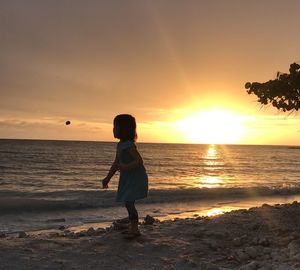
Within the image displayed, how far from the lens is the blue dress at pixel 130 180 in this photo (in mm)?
7445

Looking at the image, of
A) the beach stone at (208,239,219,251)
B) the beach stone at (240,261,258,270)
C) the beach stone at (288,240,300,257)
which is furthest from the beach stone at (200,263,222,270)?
the beach stone at (288,240,300,257)

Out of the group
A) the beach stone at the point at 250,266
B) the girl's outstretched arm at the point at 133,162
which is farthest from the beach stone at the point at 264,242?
the girl's outstretched arm at the point at 133,162

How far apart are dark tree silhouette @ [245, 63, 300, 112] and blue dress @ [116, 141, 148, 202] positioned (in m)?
4.73

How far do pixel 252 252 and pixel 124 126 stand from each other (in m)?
2.83

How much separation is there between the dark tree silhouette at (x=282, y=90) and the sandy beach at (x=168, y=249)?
122 inches

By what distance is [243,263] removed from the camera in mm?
6652

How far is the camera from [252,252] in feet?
22.9

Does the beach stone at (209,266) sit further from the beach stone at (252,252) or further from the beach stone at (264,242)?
the beach stone at (264,242)

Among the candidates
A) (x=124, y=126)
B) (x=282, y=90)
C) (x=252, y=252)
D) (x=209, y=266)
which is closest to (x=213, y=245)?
(x=252, y=252)

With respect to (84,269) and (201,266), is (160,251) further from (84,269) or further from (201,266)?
(84,269)

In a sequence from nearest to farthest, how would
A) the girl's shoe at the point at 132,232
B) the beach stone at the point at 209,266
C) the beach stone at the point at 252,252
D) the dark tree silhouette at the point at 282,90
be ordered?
the beach stone at the point at 209,266 → the beach stone at the point at 252,252 → the girl's shoe at the point at 132,232 → the dark tree silhouette at the point at 282,90

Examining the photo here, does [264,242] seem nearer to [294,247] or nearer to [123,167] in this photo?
[294,247]

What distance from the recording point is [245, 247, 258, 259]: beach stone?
692 centimetres

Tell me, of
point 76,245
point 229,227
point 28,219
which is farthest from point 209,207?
point 76,245
